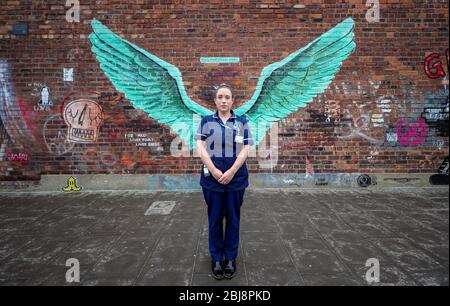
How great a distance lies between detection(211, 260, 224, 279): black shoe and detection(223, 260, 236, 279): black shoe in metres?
0.05

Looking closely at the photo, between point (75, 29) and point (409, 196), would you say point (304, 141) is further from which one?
point (75, 29)

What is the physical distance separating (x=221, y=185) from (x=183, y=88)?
372 cm

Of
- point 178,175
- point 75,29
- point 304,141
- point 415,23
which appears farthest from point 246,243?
point 415,23

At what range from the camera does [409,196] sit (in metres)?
5.12

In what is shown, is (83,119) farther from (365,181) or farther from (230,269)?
(365,181)

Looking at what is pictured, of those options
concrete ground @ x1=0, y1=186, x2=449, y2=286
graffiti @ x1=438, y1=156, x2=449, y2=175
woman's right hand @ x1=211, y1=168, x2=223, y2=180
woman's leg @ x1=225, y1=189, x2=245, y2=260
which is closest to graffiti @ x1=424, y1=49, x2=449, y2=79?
graffiti @ x1=438, y1=156, x2=449, y2=175

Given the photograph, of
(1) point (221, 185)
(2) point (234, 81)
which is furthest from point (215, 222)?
(2) point (234, 81)

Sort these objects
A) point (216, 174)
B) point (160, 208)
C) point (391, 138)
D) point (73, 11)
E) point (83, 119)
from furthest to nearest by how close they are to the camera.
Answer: point (391, 138), point (83, 119), point (73, 11), point (160, 208), point (216, 174)

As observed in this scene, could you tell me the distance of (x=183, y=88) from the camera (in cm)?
573

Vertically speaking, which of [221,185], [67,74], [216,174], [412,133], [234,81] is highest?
[67,74]

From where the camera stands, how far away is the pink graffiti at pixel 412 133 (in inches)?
228

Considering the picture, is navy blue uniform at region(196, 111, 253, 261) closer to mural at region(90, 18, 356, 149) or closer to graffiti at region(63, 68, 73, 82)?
mural at region(90, 18, 356, 149)
